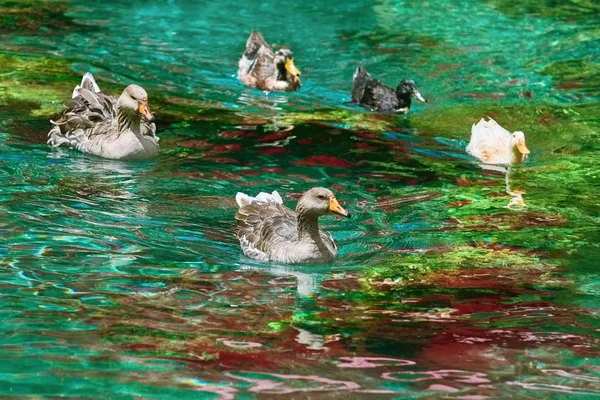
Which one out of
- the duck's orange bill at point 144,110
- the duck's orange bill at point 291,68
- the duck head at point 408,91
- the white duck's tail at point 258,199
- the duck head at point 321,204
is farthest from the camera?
the duck's orange bill at point 291,68

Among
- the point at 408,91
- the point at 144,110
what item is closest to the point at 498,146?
the point at 408,91

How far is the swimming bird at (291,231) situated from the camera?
9.61 m

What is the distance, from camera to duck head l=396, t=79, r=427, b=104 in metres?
15.9

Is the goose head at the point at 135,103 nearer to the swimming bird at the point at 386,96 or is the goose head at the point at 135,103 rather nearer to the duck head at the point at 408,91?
the swimming bird at the point at 386,96

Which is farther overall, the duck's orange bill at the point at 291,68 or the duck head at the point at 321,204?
the duck's orange bill at the point at 291,68

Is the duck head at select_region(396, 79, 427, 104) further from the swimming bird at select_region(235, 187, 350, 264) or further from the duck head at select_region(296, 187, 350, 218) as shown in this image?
the duck head at select_region(296, 187, 350, 218)

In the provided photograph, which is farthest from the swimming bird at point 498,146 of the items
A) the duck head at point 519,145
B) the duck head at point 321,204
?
the duck head at point 321,204

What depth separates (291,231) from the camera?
10125 millimetres

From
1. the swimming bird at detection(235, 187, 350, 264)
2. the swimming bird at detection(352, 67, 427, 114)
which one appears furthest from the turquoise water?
the swimming bird at detection(352, 67, 427, 114)

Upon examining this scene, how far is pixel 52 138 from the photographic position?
13.2 m

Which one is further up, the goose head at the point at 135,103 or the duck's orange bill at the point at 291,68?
the duck's orange bill at the point at 291,68

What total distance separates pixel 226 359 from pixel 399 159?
6.13 meters

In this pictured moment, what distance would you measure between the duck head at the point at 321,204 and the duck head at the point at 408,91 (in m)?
6.59

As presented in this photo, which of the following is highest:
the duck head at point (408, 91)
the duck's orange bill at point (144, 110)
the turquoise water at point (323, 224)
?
the duck head at point (408, 91)
